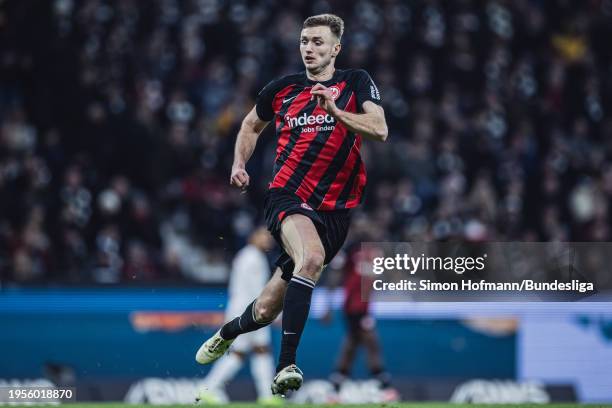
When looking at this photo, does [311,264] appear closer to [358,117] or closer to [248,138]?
[358,117]

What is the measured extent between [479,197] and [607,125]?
12.6 feet

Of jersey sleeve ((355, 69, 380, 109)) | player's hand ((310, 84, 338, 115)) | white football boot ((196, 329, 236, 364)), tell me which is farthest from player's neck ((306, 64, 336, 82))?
white football boot ((196, 329, 236, 364))

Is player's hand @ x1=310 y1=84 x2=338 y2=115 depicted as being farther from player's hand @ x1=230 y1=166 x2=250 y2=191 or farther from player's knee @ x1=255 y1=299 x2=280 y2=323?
player's knee @ x1=255 y1=299 x2=280 y2=323

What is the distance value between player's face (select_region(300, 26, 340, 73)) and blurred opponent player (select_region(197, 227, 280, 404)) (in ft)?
16.9

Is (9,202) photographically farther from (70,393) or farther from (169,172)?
(70,393)

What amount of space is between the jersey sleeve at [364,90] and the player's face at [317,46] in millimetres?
291

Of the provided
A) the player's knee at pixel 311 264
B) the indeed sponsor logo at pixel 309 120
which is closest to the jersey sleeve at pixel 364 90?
the indeed sponsor logo at pixel 309 120

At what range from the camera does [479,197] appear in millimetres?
17172

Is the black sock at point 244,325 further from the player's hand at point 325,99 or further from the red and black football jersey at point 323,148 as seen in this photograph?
the player's hand at point 325,99

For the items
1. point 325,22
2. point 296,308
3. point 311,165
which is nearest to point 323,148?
point 311,165

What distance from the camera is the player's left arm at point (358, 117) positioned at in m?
7.82

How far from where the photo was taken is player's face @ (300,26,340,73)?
28.2ft

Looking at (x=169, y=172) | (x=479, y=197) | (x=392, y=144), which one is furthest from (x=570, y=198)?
(x=169, y=172)

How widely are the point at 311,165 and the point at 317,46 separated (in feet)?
3.04
